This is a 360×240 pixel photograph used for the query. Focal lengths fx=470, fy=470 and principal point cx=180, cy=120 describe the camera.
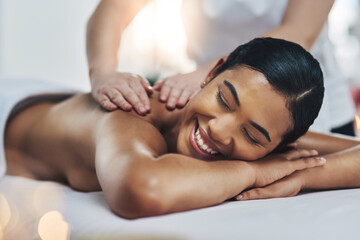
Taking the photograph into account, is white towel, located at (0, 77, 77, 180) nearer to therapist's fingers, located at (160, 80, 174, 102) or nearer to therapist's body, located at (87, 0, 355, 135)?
therapist's body, located at (87, 0, 355, 135)

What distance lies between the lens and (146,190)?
806 mm

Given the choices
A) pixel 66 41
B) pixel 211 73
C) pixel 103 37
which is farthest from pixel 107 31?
pixel 66 41

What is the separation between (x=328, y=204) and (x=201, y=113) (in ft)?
1.07

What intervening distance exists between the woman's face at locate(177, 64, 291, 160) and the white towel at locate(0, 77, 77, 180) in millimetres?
586

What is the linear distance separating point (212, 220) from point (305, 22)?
2.63 feet

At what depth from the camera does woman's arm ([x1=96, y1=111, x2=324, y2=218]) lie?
2.65 feet

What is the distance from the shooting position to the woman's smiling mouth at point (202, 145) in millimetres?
1019

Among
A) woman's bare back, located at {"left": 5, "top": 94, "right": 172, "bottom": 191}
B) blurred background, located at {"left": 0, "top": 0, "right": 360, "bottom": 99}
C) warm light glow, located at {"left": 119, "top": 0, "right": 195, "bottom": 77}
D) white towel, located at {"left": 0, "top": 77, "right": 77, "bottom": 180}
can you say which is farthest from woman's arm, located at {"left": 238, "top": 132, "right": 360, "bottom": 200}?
warm light glow, located at {"left": 119, "top": 0, "right": 195, "bottom": 77}

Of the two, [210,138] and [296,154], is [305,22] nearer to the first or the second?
[296,154]

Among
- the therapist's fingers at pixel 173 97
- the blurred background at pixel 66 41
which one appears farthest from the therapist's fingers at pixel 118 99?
the blurred background at pixel 66 41

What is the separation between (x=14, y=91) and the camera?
58.1 inches

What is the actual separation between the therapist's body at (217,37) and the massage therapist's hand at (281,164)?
273 millimetres

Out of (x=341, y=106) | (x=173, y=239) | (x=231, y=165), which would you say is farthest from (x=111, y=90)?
(x=341, y=106)

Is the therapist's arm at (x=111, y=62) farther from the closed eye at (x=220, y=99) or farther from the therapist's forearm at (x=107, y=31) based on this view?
the closed eye at (x=220, y=99)
